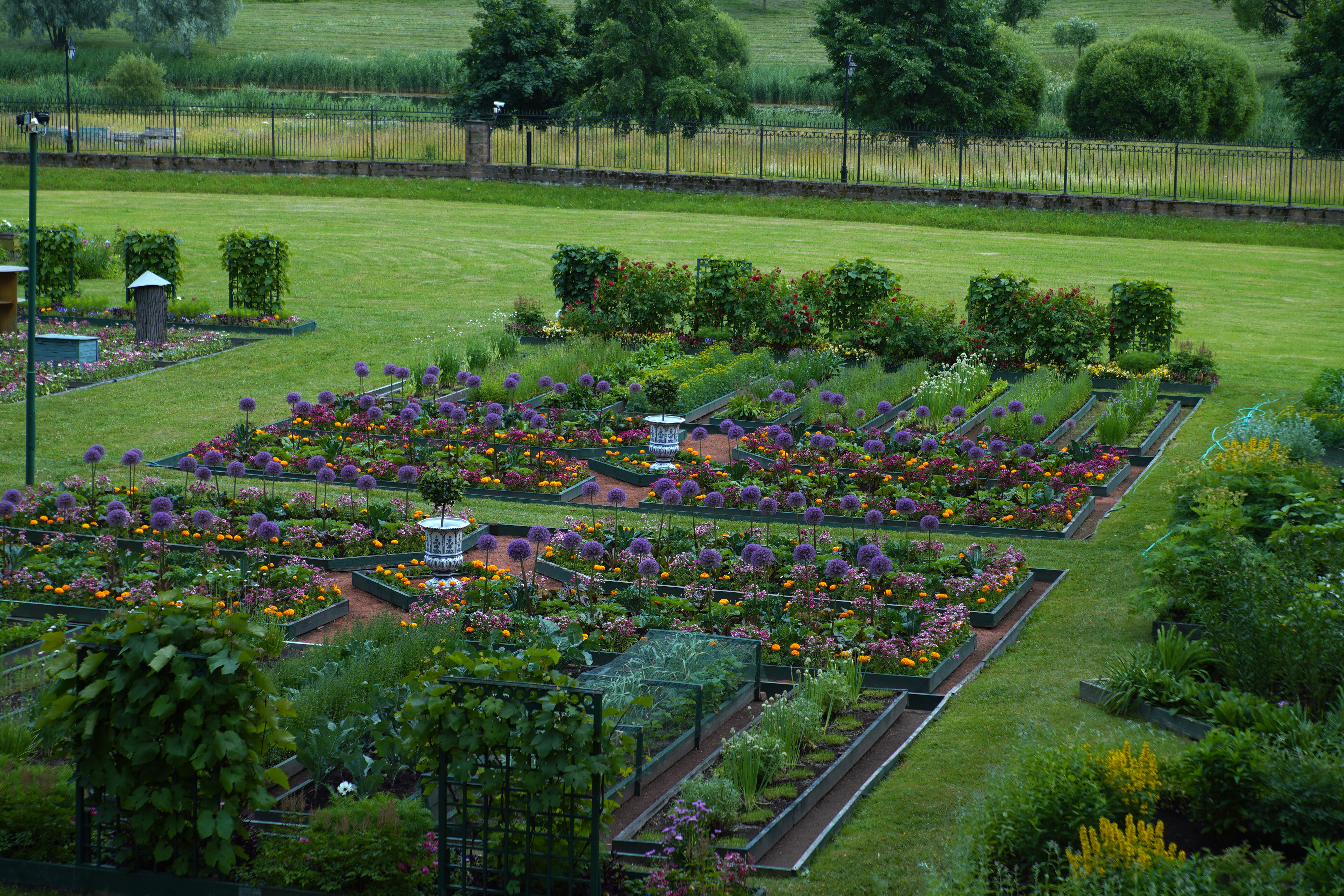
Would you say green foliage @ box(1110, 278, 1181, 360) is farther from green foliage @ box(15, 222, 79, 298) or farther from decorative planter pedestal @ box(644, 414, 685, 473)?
green foliage @ box(15, 222, 79, 298)

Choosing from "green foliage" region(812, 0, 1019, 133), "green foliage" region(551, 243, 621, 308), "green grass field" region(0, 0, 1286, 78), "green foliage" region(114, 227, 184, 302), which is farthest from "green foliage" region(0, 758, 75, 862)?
"green grass field" region(0, 0, 1286, 78)

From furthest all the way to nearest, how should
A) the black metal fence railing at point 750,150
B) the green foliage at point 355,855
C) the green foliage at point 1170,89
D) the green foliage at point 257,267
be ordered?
the green foliage at point 1170,89 → the black metal fence railing at point 750,150 → the green foliage at point 257,267 → the green foliage at point 355,855

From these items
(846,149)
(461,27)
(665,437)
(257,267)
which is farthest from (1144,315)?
(461,27)

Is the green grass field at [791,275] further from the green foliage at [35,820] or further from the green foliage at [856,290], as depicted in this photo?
the green foliage at [856,290]

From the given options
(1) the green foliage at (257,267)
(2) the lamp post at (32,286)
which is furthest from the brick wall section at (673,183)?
(2) the lamp post at (32,286)

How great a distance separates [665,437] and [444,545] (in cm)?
393

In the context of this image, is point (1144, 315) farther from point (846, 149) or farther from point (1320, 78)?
point (1320, 78)

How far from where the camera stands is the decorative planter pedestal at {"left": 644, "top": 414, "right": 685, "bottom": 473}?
523 inches

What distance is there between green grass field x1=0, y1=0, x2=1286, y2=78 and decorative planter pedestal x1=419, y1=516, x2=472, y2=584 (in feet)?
236

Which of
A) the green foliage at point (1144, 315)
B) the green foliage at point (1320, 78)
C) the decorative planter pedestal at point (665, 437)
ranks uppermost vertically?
the green foliage at point (1320, 78)

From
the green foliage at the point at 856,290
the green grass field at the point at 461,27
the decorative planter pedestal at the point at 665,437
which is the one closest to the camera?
the decorative planter pedestal at the point at 665,437

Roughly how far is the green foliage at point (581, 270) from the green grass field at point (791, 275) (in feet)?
5.10

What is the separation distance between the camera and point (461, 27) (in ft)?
294

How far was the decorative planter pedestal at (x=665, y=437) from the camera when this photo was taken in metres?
13.3
